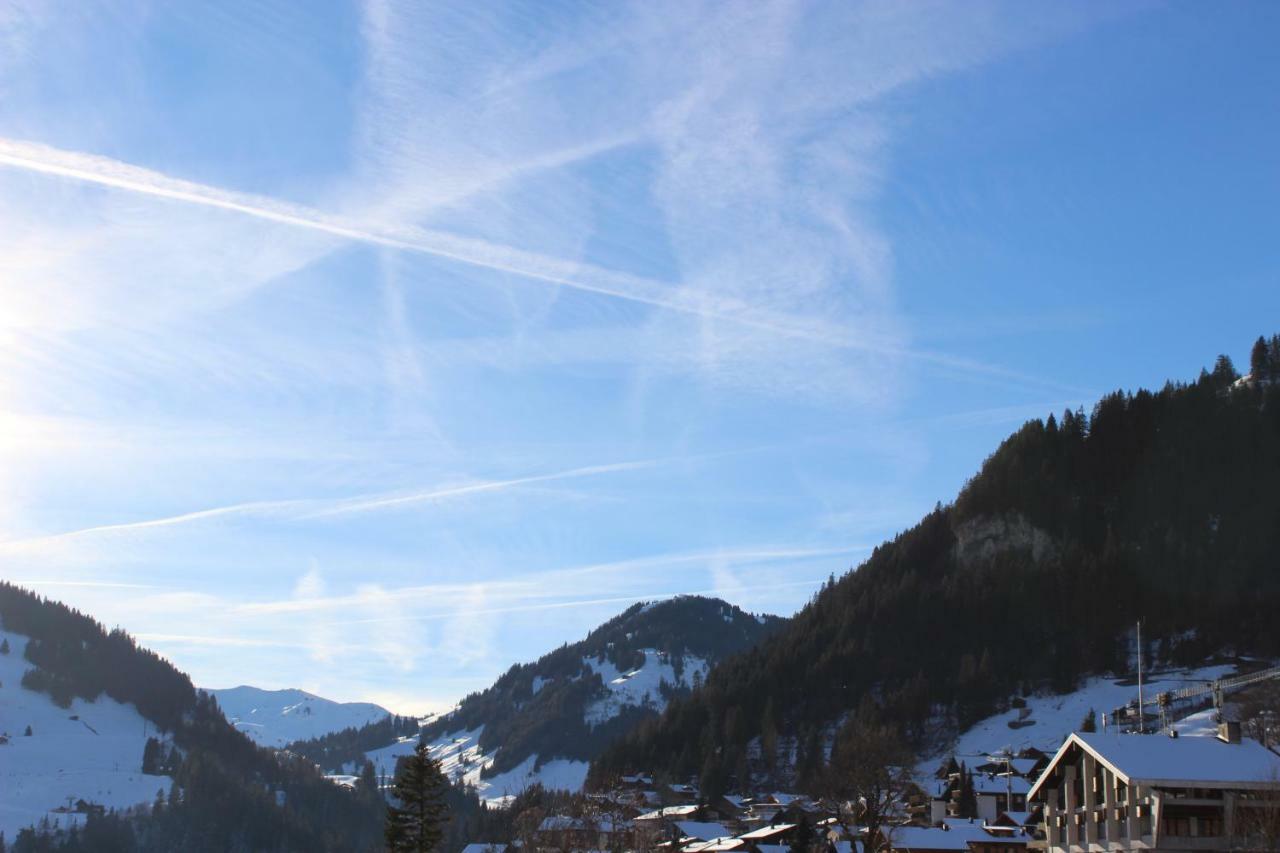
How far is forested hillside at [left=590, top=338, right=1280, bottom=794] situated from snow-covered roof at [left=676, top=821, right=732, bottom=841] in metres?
42.1

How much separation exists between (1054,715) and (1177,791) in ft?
360

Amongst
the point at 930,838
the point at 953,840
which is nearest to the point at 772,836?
Result: the point at 930,838

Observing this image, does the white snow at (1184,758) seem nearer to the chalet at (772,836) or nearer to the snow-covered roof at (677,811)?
the chalet at (772,836)

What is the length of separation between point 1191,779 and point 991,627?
138 metres

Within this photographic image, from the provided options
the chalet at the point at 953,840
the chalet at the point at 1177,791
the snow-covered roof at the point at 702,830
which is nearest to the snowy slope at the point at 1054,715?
the snow-covered roof at the point at 702,830

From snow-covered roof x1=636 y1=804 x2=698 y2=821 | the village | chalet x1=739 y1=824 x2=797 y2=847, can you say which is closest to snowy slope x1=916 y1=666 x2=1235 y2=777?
snow-covered roof x1=636 y1=804 x2=698 y2=821

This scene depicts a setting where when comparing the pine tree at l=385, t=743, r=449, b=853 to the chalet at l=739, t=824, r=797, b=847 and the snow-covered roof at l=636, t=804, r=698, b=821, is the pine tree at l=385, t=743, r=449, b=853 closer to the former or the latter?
the chalet at l=739, t=824, r=797, b=847

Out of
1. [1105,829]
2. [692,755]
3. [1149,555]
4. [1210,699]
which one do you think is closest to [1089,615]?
[1149,555]

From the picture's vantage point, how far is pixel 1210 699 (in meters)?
131

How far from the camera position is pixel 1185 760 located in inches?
2010

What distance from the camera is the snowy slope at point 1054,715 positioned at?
14712 centimetres

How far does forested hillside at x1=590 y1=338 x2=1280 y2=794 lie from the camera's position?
550 feet

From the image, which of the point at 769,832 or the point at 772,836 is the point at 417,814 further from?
the point at 772,836

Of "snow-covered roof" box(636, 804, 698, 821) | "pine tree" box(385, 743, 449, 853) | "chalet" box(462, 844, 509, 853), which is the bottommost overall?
"chalet" box(462, 844, 509, 853)
